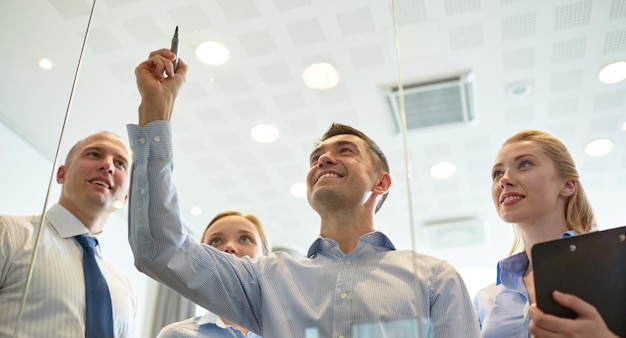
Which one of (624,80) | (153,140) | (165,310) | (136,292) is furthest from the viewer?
(624,80)

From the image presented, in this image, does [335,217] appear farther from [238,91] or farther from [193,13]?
[238,91]

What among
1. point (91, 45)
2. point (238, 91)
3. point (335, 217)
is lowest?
point (335, 217)

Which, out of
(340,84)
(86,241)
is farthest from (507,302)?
(340,84)

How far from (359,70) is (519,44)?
717 millimetres

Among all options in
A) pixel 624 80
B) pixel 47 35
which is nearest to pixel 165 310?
pixel 47 35

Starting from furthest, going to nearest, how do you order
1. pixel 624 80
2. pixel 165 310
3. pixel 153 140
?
pixel 624 80 → pixel 165 310 → pixel 153 140

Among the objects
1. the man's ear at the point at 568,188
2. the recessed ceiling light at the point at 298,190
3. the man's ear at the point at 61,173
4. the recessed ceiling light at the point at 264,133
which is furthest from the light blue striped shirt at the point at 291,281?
the recessed ceiling light at the point at 264,133

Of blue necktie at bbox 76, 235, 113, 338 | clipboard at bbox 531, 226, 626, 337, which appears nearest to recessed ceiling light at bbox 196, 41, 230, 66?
blue necktie at bbox 76, 235, 113, 338

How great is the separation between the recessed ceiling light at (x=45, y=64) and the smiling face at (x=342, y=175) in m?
0.94

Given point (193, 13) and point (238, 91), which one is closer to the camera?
point (193, 13)

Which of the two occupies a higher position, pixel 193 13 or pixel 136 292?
pixel 193 13

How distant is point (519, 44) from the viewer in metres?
2.61

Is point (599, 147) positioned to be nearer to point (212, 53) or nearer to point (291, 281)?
point (212, 53)

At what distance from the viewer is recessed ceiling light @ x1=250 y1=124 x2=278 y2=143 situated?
2.83 meters
